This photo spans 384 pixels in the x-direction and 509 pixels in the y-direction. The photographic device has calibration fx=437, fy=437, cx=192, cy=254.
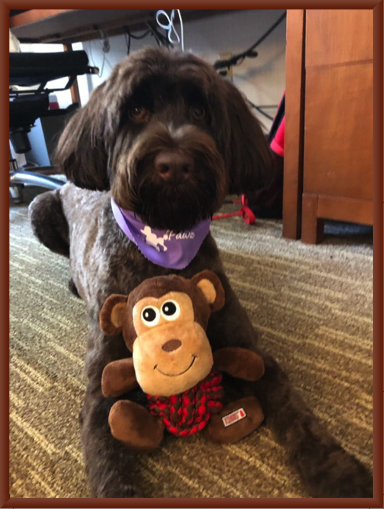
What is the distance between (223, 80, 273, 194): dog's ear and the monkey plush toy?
257 mm

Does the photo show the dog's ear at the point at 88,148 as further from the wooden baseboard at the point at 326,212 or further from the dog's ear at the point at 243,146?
the wooden baseboard at the point at 326,212

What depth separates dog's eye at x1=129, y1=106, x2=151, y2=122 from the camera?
0.85m

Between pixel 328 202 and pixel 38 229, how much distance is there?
3.49 ft

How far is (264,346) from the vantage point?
1062 mm

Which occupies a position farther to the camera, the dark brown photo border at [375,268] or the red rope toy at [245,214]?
the red rope toy at [245,214]

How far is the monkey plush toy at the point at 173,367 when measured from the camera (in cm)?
71

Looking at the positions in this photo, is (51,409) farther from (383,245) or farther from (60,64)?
(60,64)

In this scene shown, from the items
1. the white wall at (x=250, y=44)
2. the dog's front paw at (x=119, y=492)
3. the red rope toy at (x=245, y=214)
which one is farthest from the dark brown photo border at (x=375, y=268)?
the white wall at (x=250, y=44)

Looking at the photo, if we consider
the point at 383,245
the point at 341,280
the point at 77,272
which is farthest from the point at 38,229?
the point at 383,245

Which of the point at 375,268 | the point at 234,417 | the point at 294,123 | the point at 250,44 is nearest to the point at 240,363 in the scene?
the point at 234,417

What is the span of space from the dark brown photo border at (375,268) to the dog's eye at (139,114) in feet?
0.59

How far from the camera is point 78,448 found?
792 millimetres

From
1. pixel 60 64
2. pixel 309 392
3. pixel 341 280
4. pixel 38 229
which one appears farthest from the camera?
pixel 60 64

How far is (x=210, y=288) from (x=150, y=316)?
0.14 m
